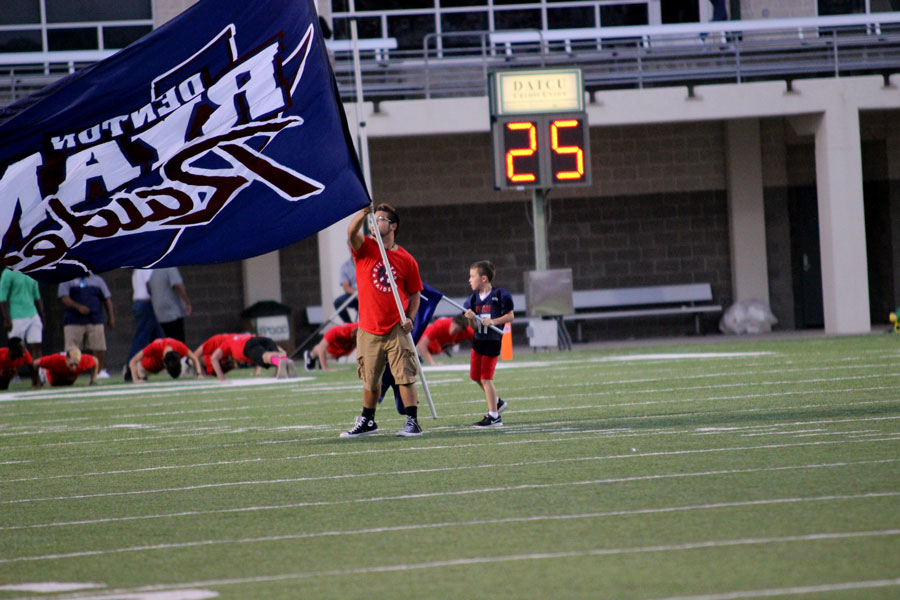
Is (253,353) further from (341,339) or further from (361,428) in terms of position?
(361,428)

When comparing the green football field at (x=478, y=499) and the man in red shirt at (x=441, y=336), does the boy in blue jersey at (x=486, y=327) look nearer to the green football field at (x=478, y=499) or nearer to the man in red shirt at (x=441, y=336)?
the green football field at (x=478, y=499)

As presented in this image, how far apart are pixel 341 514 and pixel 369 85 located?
713 inches

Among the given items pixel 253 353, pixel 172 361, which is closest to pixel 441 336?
pixel 253 353

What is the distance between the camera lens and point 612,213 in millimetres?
26875

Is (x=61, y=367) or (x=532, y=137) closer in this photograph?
(x=61, y=367)

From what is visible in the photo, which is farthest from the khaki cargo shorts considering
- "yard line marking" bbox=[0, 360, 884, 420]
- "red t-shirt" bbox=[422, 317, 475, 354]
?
"red t-shirt" bbox=[422, 317, 475, 354]

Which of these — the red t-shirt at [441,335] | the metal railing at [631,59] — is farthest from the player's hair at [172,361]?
the metal railing at [631,59]

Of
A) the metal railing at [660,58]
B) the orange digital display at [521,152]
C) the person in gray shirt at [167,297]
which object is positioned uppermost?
the metal railing at [660,58]

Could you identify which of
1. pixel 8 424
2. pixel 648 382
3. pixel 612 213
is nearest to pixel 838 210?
pixel 612 213

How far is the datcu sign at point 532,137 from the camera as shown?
19.9 m

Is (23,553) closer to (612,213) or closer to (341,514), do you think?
(341,514)

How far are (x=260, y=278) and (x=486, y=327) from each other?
51.3 ft

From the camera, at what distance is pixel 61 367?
17.8 meters

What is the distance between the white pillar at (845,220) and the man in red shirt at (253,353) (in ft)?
37.3
